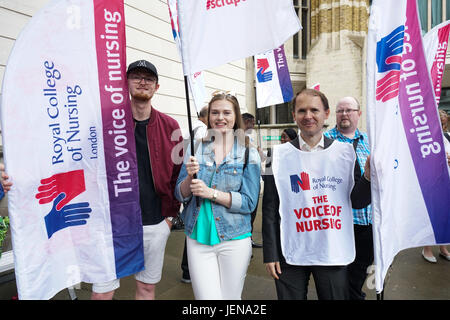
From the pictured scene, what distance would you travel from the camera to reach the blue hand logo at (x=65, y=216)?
1.70 meters

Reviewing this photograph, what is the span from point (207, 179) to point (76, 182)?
0.82m

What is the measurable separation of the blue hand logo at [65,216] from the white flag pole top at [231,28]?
3.64ft

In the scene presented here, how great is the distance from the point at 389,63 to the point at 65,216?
206 centimetres

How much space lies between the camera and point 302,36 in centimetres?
1570

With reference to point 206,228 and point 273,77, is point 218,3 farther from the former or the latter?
point 273,77

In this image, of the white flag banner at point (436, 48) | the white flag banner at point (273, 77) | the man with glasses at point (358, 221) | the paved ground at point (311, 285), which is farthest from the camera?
the white flag banner at point (273, 77)

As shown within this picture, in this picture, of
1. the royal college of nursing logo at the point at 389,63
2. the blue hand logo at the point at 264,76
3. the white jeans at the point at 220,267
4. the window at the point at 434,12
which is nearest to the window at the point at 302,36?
the window at the point at 434,12

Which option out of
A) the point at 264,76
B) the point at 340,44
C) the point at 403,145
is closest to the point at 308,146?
the point at 403,145

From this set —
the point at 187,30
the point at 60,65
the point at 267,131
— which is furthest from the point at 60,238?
the point at 267,131

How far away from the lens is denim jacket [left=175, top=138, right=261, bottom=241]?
190cm

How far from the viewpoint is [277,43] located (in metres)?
1.97

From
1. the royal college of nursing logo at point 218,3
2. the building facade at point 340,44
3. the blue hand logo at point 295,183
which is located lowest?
the blue hand logo at point 295,183

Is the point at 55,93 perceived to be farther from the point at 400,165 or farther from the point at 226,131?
the point at 400,165

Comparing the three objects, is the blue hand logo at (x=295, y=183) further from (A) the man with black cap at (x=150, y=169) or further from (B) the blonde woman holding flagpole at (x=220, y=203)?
(A) the man with black cap at (x=150, y=169)
